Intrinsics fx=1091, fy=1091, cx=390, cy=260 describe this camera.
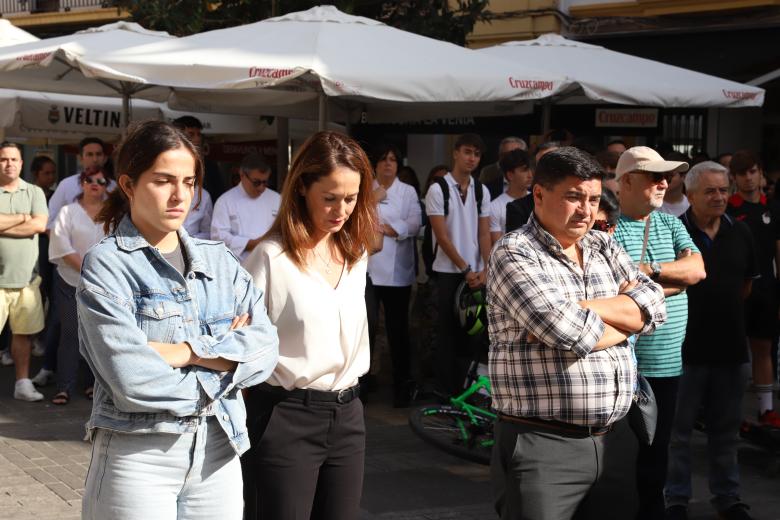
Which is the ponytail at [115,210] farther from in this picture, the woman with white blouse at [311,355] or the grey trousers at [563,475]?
the grey trousers at [563,475]

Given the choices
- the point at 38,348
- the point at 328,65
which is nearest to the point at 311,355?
the point at 328,65

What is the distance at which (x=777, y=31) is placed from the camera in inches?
602

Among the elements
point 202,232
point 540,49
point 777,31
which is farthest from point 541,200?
point 777,31

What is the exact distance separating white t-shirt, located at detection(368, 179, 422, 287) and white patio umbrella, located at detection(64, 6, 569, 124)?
3.06 feet

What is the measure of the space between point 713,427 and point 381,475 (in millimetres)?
2000

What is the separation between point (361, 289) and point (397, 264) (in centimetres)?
508

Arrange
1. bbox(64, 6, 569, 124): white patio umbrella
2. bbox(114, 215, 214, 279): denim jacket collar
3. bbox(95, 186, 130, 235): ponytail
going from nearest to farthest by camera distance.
A: 1. bbox(114, 215, 214, 279): denim jacket collar
2. bbox(95, 186, 130, 235): ponytail
3. bbox(64, 6, 569, 124): white patio umbrella

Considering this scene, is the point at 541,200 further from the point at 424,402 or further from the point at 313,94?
the point at 313,94

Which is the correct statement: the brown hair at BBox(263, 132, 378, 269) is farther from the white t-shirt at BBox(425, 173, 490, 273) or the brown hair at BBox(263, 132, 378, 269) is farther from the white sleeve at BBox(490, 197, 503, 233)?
the white sleeve at BBox(490, 197, 503, 233)

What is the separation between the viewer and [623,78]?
33.6 ft

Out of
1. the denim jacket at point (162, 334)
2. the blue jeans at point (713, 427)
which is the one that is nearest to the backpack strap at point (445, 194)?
the blue jeans at point (713, 427)

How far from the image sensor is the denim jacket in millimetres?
2947

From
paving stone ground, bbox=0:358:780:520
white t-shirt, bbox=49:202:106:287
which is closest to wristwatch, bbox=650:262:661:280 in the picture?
paving stone ground, bbox=0:358:780:520

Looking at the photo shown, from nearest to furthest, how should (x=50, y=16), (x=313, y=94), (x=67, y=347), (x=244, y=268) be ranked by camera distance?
(x=244, y=268) < (x=67, y=347) < (x=313, y=94) < (x=50, y=16)
